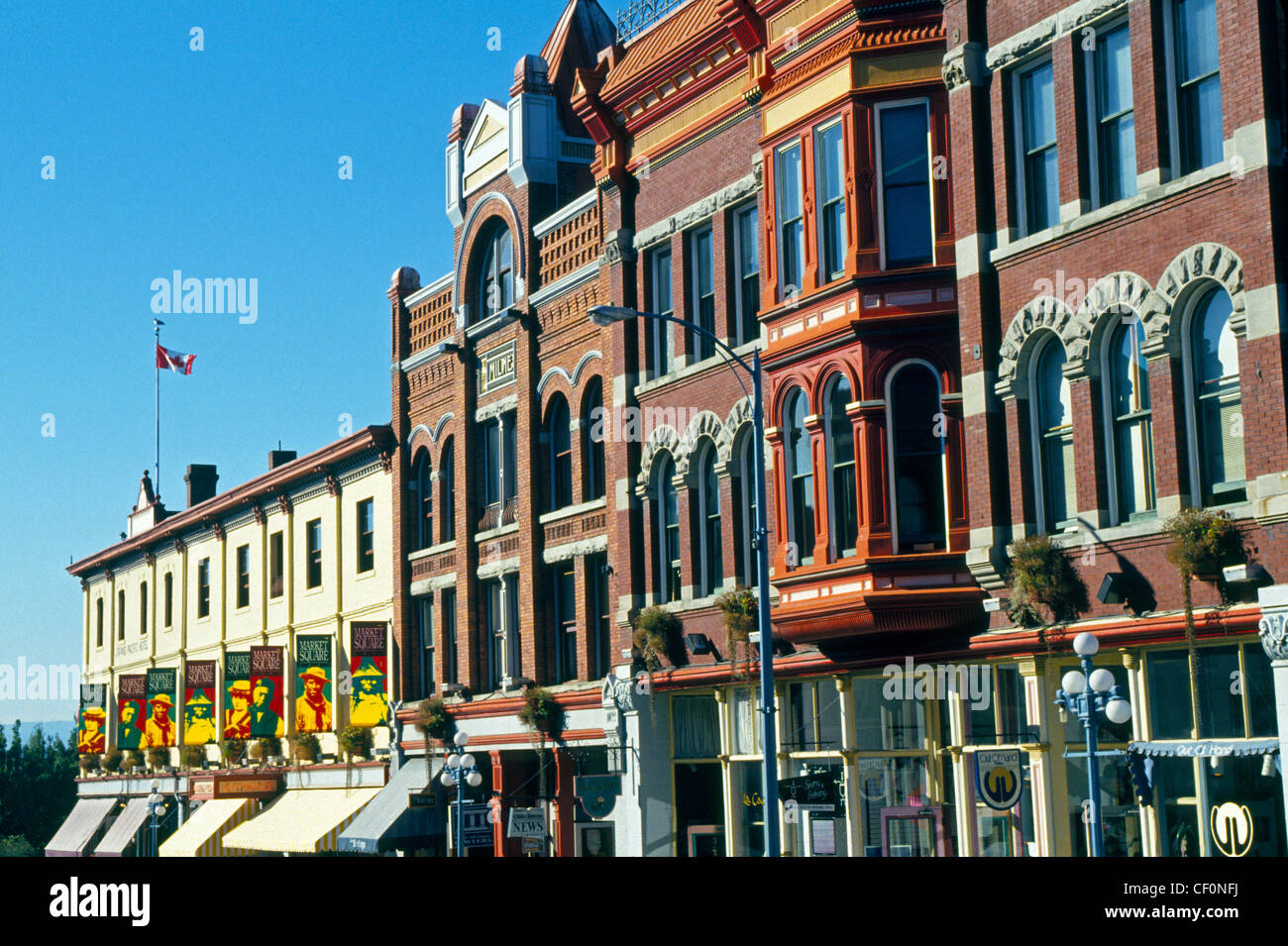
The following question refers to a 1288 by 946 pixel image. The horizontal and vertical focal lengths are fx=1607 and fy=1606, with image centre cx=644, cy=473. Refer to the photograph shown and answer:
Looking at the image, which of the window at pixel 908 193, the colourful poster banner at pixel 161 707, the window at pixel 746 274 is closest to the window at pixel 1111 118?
the window at pixel 908 193

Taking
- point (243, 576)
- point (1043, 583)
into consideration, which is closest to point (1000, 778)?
point (1043, 583)

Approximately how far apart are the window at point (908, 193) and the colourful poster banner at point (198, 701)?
101 ft

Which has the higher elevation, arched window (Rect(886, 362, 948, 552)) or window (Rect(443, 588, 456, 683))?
arched window (Rect(886, 362, 948, 552))

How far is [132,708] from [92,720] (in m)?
3.90

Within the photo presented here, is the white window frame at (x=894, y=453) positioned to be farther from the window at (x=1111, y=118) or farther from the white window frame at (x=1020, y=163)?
the window at (x=1111, y=118)

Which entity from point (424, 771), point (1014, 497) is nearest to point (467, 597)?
point (424, 771)

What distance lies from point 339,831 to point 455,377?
1164cm

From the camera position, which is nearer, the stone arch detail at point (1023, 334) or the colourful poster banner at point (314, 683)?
the stone arch detail at point (1023, 334)

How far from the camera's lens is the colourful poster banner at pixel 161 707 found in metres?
53.7

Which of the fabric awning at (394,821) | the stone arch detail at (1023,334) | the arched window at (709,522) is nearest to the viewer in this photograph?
the stone arch detail at (1023,334)

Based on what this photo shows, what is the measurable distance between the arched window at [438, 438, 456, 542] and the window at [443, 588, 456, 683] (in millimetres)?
1423

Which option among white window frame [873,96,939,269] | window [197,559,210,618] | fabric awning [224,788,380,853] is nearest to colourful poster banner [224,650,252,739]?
fabric awning [224,788,380,853]

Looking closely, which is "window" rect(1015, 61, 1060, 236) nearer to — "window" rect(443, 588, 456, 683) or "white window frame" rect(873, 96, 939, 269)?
"white window frame" rect(873, 96, 939, 269)

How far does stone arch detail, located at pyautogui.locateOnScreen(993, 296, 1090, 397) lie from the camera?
20891mm
